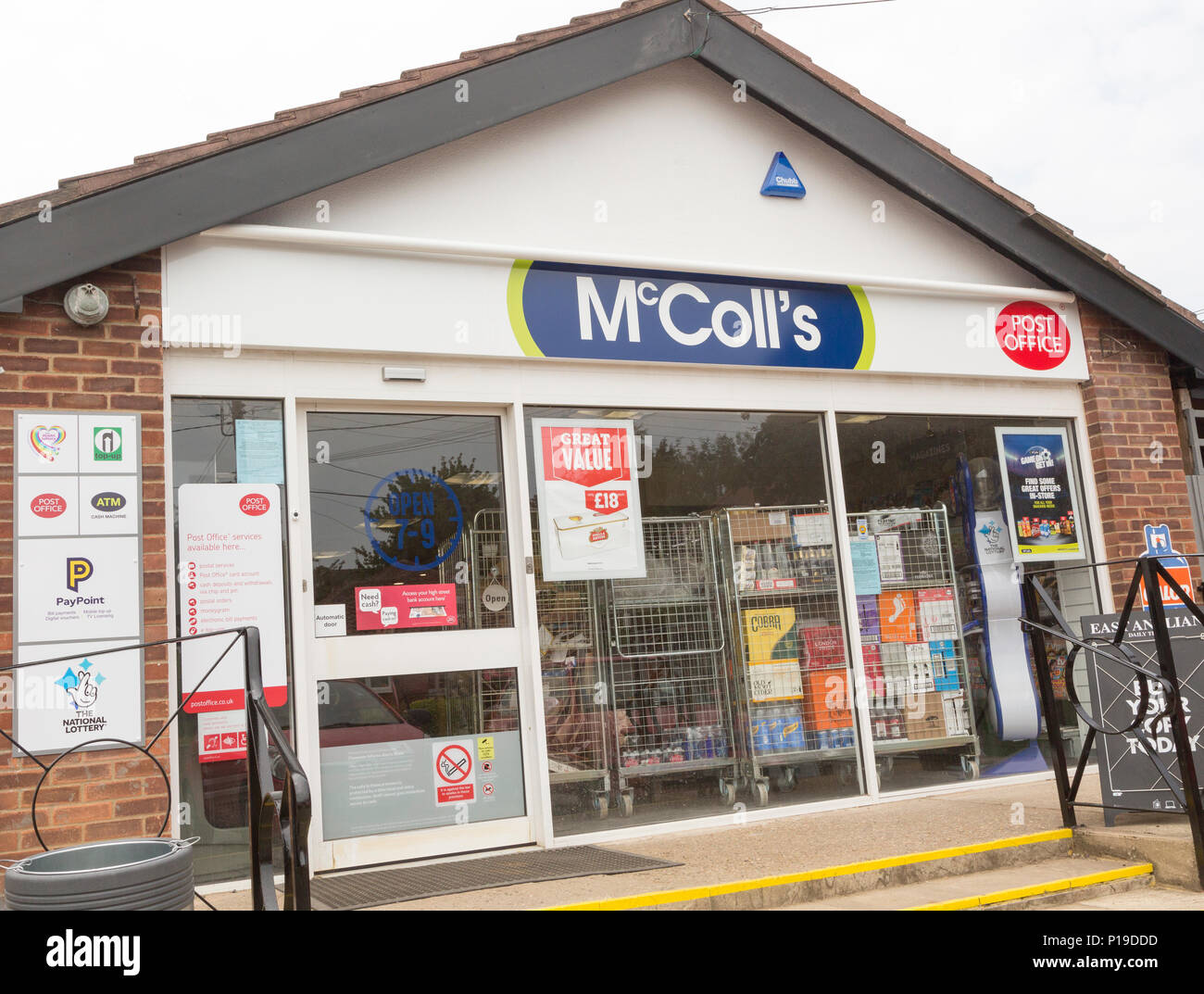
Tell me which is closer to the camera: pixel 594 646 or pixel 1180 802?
pixel 1180 802

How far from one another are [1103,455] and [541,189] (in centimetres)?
426

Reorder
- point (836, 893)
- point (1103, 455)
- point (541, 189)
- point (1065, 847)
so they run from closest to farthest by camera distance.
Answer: point (836, 893) → point (1065, 847) → point (541, 189) → point (1103, 455)

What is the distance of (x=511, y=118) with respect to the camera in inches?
228

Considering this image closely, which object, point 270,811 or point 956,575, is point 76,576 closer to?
point 270,811

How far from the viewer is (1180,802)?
488cm

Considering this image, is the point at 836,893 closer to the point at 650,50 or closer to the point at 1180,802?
the point at 1180,802

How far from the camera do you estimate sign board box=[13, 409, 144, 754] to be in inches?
183

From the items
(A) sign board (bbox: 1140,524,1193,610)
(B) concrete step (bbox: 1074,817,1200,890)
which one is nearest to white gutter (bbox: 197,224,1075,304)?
(A) sign board (bbox: 1140,524,1193,610)

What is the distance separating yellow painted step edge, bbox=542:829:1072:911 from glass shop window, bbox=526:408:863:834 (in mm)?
1416

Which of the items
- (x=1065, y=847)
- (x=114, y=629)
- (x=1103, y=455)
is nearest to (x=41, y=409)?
(x=114, y=629)

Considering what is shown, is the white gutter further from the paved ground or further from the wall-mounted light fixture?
the paved ground

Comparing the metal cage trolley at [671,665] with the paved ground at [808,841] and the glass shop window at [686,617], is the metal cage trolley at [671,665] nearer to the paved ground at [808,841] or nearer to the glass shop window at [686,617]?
the glass shop window at [686,617]

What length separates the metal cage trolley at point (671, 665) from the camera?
6.07 metres

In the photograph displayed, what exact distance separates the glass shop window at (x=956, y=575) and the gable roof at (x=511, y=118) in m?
1.22
